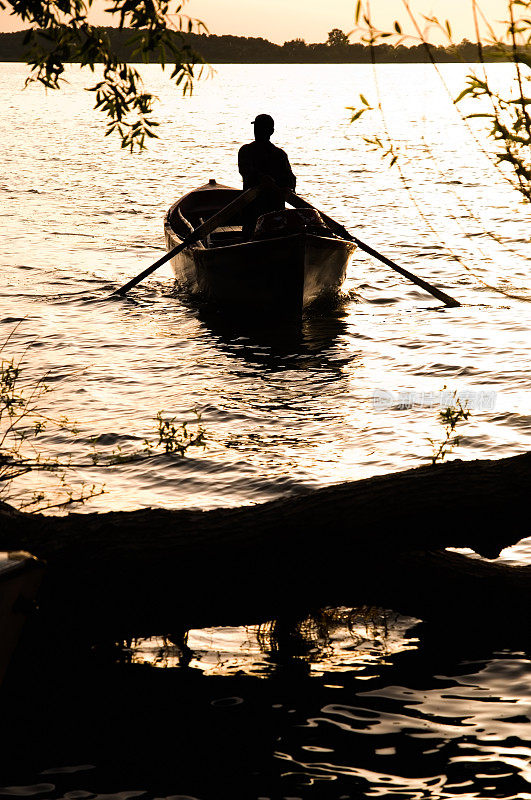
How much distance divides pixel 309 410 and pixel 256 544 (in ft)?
18.5

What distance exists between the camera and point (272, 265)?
13039mm

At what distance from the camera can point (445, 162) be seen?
3931cm

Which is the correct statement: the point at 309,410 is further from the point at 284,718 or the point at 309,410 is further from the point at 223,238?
the point at 284,718

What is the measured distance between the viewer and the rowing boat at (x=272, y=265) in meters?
12.8

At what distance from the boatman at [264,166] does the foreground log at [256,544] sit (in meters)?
8.71

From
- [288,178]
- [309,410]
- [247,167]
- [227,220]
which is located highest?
[247,167]

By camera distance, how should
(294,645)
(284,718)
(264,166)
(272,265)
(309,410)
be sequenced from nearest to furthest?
(284,718) < (294,645) < (309,410) < (272,265) < (264,166)

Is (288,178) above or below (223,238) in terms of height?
above

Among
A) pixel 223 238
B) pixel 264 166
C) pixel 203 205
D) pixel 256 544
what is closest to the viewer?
pixel 256 544

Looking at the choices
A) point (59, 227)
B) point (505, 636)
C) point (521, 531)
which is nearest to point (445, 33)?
point (521, 531)

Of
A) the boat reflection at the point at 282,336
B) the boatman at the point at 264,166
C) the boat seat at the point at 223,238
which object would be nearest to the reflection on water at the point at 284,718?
the boat reflection at the point at 282,336

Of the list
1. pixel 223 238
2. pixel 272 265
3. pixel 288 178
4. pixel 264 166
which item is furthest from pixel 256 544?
pixel 223 238

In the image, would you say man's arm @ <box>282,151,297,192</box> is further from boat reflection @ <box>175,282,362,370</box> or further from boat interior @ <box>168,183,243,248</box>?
boat interior @ <box>168,183,243,248</box>

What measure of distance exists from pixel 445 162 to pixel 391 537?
36.6 m
